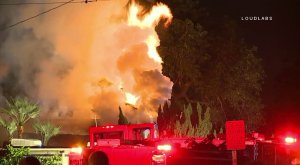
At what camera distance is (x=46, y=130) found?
24.9 meters

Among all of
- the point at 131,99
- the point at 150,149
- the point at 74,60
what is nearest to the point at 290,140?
the point at 150,149

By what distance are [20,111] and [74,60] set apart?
12.8 ft

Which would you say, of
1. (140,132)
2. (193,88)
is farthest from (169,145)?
(193,88)

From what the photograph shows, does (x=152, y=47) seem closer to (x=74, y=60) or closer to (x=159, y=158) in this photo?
(x=74, y=60)

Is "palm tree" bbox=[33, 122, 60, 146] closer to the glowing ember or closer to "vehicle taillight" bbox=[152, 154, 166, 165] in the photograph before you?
the glowing ember

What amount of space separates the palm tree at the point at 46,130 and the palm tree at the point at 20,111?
64cm

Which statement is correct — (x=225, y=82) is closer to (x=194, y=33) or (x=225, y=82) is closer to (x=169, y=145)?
(x=194, y=33)

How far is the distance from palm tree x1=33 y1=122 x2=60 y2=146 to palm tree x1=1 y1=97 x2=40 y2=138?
2.11 feet

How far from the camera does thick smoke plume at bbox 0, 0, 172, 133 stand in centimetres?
2348

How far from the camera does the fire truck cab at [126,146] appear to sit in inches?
392

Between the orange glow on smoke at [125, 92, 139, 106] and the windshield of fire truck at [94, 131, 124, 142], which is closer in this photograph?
the windshield of fire truck at [94, 131, 124, 142]

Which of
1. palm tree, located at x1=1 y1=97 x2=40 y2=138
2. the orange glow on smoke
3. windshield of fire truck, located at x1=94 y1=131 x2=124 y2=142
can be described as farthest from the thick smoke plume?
windshield of fire truck, located at x1=94 y1=131 x2=124 y2=142

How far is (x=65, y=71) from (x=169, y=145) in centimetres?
1571

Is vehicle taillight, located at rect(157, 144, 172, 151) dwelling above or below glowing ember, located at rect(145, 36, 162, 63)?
below
